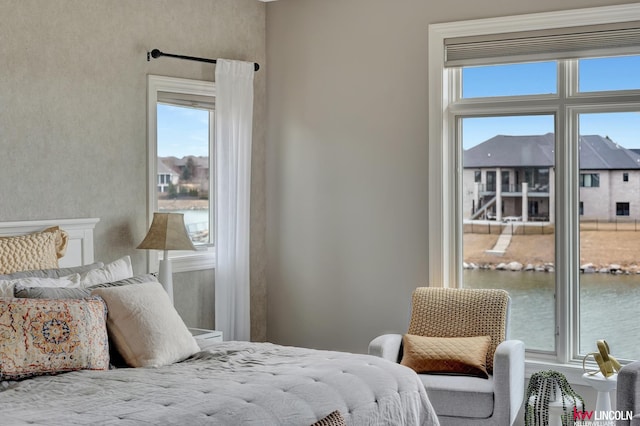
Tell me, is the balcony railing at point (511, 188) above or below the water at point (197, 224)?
above

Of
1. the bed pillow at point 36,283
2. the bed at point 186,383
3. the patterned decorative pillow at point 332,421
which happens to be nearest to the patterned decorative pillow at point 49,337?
the bed at point 186,383

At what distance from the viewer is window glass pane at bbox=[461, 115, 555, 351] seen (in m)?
4.80

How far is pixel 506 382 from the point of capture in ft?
13.1

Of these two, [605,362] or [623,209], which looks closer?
[605,362]

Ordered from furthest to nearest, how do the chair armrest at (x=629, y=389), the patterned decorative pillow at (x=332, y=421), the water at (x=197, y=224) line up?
the water at (x=197, y=224), the chair armrest at (x=629, y=389), the patterned decorative pillow at (x=332, y=421)

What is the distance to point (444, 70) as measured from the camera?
16.3 ft

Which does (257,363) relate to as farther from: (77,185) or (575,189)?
(575,189)

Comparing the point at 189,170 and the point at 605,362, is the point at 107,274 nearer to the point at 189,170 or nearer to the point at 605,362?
the point at 189,170

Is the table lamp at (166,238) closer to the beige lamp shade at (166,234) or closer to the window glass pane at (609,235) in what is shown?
the beige lamp shade at (166,234)

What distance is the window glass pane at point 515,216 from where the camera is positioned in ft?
15.8

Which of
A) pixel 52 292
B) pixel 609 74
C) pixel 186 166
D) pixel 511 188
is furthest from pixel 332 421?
pixel 609 74

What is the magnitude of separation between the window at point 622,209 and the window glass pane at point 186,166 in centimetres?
263

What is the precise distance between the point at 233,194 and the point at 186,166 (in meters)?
0.36

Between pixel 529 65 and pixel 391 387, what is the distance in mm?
2539
